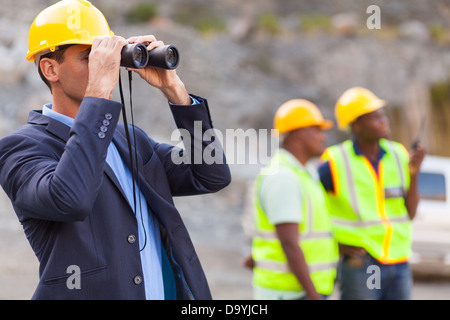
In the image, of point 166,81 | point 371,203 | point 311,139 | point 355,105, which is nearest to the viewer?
point 166,81

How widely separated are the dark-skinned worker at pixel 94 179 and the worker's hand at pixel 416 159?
7.38ft

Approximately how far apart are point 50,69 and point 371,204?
258 cm

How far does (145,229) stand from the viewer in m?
2.15

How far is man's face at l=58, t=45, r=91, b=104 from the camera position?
2.12m

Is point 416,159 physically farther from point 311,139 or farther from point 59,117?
point 59,117

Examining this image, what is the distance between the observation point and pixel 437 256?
7977mm

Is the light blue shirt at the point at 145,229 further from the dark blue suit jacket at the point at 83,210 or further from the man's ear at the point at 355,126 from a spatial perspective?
the man's ear at the point at 355,126

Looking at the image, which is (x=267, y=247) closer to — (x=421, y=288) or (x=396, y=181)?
(x=396, y=181)

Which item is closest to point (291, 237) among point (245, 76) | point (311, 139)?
point (311, 139)

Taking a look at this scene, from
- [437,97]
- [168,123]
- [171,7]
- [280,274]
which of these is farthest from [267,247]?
[171,7]

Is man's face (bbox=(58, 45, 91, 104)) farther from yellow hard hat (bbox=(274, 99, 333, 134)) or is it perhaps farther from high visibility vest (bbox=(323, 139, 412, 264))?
high visibility vest (bbox=(323, 139, 412, 264))

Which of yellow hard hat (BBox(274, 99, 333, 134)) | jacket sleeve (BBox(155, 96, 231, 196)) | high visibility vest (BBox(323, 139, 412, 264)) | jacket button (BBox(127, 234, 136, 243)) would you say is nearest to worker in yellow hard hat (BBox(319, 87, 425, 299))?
high visibility vest (BBox(323, 139, 412, 264))

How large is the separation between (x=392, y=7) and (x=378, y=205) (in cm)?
2527

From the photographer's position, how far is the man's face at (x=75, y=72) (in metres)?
2.12
